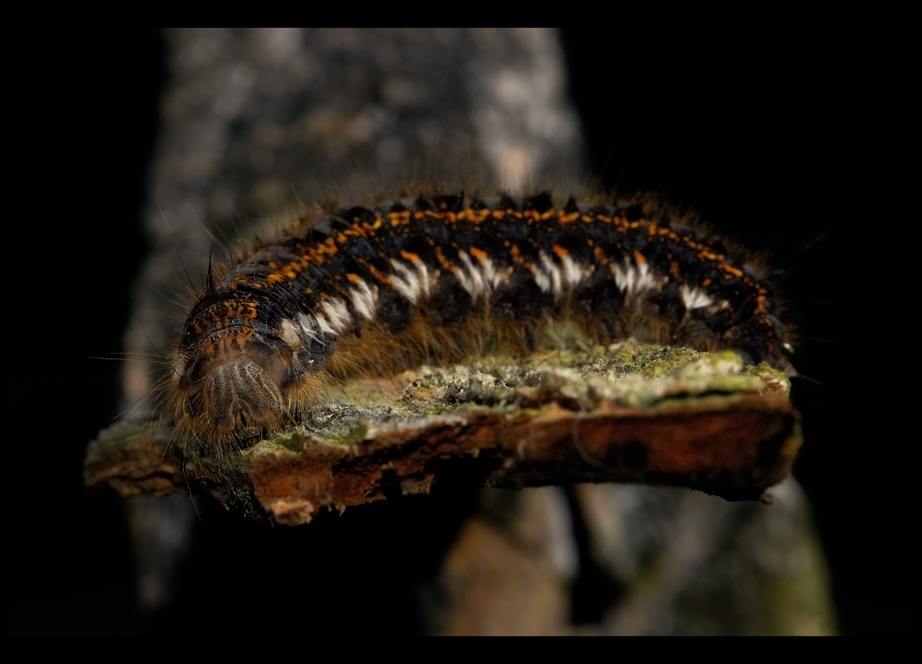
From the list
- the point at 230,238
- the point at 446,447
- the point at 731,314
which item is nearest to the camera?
the point at 446,447

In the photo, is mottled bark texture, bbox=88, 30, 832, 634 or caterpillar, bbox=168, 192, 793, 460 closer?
caterpillar, bbox=168, 192, 793, 460

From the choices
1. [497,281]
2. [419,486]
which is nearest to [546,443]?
[419,486]

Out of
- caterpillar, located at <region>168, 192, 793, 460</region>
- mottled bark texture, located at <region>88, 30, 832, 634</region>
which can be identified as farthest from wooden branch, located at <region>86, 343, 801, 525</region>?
caterpillar, located at <region>168, 192, 793, 460</region>

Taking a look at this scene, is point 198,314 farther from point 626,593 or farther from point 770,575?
point 770,575

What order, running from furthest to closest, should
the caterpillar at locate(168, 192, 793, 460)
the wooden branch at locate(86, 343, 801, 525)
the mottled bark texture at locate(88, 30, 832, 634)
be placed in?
1. the mottled bark texture at locate(88, 30, 832, 634)
2. the caterpillar at locate(168, 192, 793, 460)
3. the wooden branch at locate(86, 343, 801, 525)

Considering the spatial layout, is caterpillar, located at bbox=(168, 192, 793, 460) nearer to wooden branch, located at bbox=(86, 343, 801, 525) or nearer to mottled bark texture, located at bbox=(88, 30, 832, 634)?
mottled bark texture, located at bbox=(88, 30, 832, 634)

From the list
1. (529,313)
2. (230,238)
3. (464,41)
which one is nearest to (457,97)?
(464,41)

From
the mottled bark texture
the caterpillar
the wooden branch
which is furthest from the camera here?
the mottled bark texture
